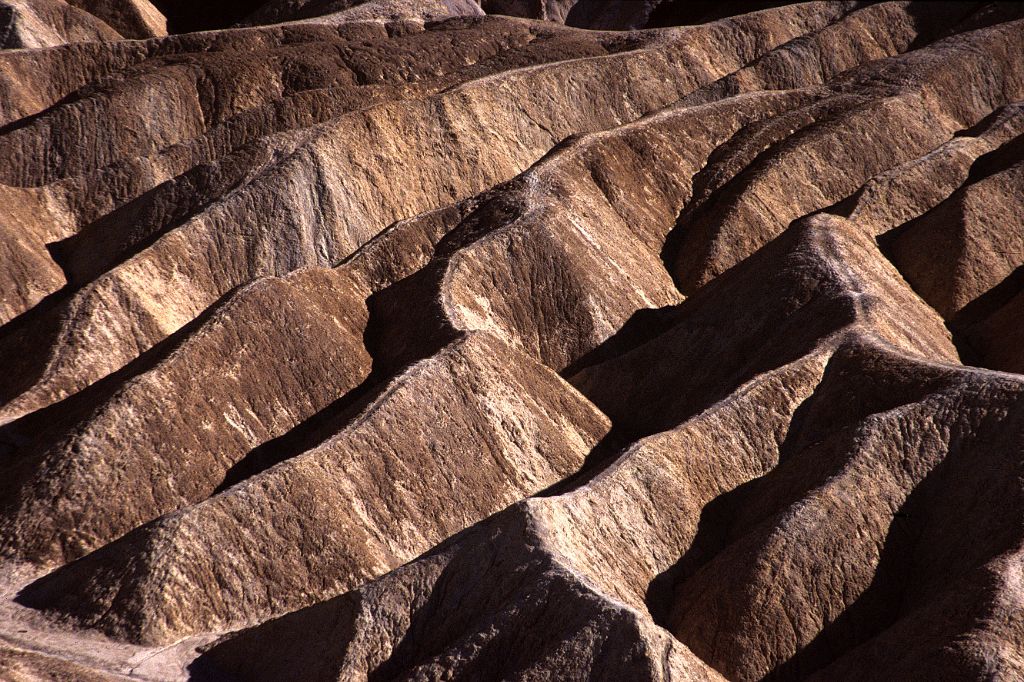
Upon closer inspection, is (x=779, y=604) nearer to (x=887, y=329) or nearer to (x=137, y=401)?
(x=887, y=329)

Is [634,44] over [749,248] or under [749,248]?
over

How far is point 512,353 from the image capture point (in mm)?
36812

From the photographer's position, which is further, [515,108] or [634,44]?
[634,44]

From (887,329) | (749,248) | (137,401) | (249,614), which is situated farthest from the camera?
(749,248)

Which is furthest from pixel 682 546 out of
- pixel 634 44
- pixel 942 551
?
pixel 634 44

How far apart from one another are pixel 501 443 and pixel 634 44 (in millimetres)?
33195

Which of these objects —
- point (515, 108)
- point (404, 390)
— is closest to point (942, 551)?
point (404, 390)

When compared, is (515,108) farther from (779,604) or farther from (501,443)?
(779,604)

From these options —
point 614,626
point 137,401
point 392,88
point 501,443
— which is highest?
point 392,88

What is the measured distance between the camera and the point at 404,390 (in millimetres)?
33344

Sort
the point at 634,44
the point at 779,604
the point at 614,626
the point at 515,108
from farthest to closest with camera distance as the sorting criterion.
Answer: the point at 634,44 < the point at 515,108 < the point at 779,604 < the point at 614,626

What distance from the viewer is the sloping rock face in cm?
2666

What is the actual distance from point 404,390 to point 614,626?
11.1 metres

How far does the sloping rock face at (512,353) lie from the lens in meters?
26.7
